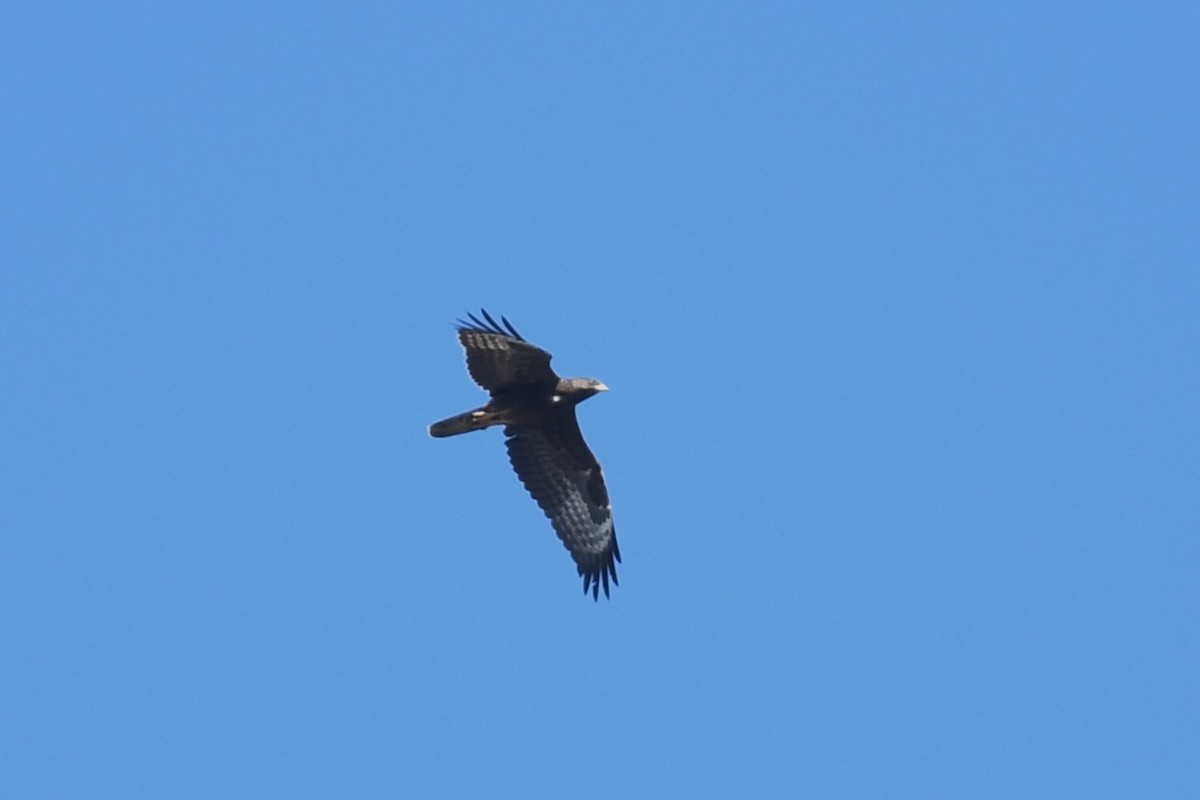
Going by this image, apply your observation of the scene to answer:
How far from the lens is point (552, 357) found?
19.6 m

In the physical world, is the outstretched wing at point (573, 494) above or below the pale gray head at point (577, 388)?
below

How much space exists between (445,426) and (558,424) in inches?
41.7

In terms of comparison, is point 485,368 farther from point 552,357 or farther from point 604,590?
point 604,590

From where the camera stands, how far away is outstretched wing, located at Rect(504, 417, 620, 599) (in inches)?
806

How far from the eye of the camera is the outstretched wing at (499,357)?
19.5m

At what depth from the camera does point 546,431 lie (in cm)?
2039

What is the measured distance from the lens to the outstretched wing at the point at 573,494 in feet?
67.2

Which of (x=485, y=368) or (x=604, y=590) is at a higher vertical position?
(x=485, y=368)

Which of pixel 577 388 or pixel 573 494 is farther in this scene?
pixel 573 494

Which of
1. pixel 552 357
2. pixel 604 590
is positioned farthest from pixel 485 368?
pixel 604 590

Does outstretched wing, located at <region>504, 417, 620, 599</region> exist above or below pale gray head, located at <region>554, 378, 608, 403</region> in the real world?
below

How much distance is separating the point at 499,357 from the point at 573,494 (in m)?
1.78

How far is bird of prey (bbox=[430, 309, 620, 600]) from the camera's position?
19594mm

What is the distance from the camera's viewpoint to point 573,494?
67.9ft
